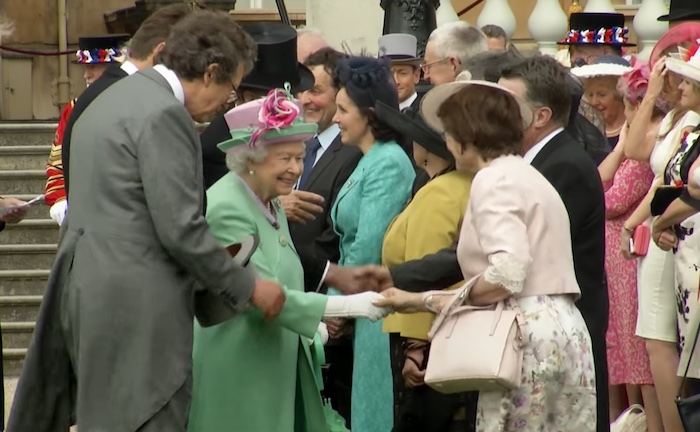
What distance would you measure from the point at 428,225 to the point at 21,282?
21.5ft

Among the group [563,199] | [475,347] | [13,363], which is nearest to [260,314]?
[475,347]

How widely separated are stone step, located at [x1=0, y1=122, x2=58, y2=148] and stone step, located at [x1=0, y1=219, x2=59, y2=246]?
1366 mm

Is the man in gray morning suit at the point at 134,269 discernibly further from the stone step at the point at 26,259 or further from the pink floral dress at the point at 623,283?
the stone step at the point at 26,259

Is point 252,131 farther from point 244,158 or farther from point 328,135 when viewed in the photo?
point 328,135

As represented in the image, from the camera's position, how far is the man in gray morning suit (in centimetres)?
604

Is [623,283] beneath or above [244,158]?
beneath

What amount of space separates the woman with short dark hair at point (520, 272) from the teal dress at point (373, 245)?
147 cm

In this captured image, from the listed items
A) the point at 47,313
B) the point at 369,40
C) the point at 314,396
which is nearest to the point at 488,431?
the point at 314,396

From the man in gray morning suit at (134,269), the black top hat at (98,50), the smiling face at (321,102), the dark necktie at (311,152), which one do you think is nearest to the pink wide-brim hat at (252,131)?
the man in gray morning suit at (134,269)

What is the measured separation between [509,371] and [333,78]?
9.58ft

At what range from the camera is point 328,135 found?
9.38m

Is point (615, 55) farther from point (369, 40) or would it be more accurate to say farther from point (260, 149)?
point (260, 149)

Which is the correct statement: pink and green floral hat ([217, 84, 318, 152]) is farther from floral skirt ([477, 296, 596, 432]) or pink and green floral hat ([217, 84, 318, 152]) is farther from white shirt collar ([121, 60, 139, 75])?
white shirt collar ([121, 60, 139, 75])

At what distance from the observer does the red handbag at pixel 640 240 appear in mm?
8547
